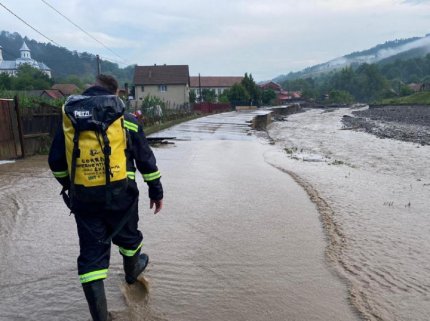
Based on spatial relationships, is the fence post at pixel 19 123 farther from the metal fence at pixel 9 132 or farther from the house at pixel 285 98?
the house at pixel 285 98

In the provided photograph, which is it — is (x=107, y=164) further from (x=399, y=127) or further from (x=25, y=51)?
(x=25, y=51)

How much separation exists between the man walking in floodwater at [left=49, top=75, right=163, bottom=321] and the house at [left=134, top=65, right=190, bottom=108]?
6954 centimetres

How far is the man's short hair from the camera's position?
3102 mm

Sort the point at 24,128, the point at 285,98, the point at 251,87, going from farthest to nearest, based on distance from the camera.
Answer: the point at 285,98
the point at 251,87
the point at 24,128

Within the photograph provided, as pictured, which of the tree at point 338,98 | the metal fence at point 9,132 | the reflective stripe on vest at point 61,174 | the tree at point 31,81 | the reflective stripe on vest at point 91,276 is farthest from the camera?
the tree at point 338,98

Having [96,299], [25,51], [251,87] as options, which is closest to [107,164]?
[96,299]

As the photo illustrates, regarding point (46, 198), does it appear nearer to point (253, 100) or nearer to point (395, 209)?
point (395, 209)

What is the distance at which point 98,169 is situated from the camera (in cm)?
279

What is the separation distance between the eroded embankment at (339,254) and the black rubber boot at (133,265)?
1.84m

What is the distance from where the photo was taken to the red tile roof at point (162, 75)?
2862 inches

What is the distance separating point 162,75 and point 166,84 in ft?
7.81

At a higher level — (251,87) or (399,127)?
(251,87)

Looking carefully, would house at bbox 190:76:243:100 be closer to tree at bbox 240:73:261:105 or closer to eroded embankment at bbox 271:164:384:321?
tree at bbox 240:73:261:105

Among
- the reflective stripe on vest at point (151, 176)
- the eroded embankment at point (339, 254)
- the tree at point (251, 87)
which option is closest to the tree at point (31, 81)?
the tree at point (251, 87)
